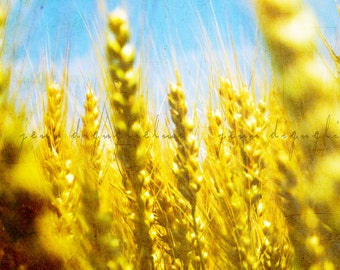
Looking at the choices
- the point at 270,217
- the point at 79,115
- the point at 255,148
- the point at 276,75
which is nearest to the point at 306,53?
the point at 276,75

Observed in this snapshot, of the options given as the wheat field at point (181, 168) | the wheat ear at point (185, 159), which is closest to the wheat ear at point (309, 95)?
the wheat field at point (181, 168)

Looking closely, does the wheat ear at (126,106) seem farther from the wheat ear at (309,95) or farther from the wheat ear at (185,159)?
the wheat ear at (309,95)

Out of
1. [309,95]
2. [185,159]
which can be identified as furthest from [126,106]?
[309,95]

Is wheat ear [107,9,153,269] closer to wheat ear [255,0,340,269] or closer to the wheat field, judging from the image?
the wheat field

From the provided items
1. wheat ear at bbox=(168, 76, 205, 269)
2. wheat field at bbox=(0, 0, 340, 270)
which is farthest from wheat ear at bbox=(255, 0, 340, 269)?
wheat ear at bbox=(168, 76, 205, 269)

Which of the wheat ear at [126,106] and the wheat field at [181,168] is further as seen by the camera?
the wheat ear at [126,106]

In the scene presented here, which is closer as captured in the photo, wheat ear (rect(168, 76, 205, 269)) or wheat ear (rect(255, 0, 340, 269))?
wheat ear (rect(255, 0, 340, 269))

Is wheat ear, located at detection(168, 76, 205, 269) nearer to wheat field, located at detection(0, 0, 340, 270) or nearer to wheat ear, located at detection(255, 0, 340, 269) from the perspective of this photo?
wheat field, located at detection(0, 0, 340, 270)

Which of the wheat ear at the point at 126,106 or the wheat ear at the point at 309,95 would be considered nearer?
the wheat ear at the point at 309,95

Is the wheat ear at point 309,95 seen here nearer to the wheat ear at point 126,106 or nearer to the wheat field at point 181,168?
the wheat field at point 181,168
